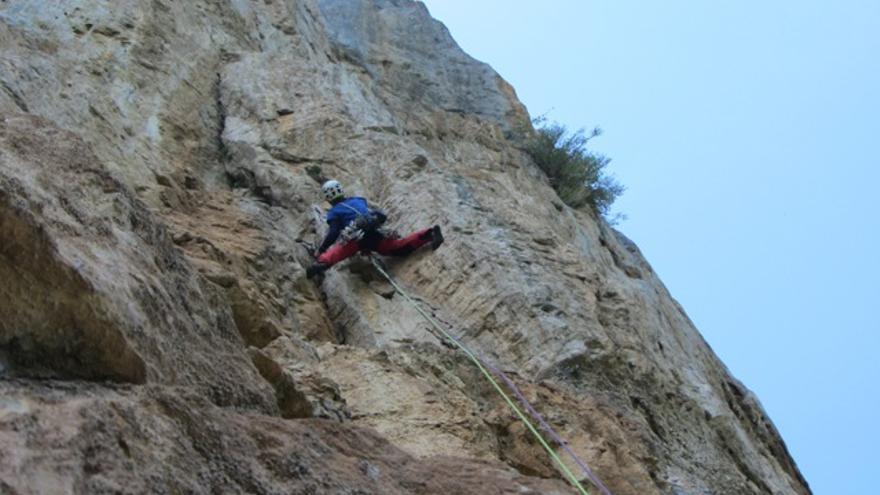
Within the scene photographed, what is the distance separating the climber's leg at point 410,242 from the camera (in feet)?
36.6

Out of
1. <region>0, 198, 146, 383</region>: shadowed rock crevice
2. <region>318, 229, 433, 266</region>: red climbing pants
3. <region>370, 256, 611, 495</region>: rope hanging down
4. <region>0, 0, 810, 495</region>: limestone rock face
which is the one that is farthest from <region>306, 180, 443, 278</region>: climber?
<region>0, 198, 146, 383</region>: shadowed rock crevice

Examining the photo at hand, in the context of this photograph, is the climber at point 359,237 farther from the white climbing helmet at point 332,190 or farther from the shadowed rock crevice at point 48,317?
the shadowed rock crevice at point 48,317

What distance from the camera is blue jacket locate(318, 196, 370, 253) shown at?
11070mm

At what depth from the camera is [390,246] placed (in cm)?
1132

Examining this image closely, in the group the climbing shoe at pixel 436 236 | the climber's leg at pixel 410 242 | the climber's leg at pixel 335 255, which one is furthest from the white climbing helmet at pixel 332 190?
the climbing shoe at pixel 436 236

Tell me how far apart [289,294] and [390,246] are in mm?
1622

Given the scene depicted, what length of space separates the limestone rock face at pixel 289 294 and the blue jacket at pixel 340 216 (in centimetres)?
37

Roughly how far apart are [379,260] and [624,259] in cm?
541

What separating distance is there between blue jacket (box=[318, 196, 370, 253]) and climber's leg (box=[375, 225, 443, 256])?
15.4 inches

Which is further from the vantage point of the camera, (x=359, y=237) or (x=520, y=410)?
(x=359, y=237)

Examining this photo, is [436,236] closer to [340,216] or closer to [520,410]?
[340,216]

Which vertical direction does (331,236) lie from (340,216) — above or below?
below

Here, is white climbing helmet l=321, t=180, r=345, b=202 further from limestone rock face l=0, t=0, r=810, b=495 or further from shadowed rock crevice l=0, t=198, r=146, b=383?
shadowed rock crevice l=0, t=198, r=146, b=383

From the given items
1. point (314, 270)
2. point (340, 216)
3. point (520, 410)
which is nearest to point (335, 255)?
point (314, 270)
